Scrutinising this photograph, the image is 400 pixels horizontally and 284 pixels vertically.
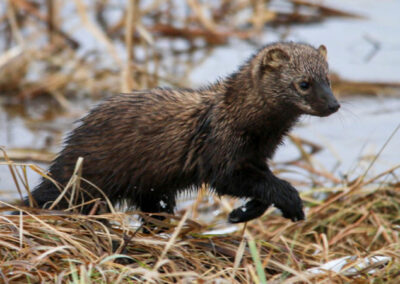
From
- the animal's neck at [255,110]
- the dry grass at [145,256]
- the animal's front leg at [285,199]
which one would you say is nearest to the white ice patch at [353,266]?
the dry grass at [145,256]

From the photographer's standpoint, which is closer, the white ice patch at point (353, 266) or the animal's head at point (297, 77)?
the white ice patch at point (353, 266)

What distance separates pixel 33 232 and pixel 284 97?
1.66 metres

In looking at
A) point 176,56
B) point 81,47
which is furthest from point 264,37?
point 81,47

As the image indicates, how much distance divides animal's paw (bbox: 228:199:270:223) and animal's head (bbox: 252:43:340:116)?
63 centimetres

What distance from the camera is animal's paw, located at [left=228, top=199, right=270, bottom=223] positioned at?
197 inches

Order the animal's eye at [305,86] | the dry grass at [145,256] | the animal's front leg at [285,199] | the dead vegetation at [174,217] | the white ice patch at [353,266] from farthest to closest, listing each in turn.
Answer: the animal's front leg at [285,199] < the animal's eye at [305,86] < the white ice patch at [353,266] < the dead vegetation at [174,217] < the dry grass at [145,256]

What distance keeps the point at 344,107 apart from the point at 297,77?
3335 mm

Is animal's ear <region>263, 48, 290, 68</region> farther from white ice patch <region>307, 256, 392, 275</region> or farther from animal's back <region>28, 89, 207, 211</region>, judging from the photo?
white ice patch <region>307, 256, 392, 275</region>

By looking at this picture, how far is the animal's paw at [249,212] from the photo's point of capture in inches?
197

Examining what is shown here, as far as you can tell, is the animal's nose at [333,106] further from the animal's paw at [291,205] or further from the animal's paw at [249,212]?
the animal's paw at [249,212]

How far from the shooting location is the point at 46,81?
943 centimetres

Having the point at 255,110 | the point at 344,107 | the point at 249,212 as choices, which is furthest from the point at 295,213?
the point at 344,107

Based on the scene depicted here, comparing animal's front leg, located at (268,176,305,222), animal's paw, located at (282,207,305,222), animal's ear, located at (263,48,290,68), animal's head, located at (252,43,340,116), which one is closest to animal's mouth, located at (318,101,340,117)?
animal's head, located at (252,43,340,116)

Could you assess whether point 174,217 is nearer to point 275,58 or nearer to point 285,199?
point 285,199
